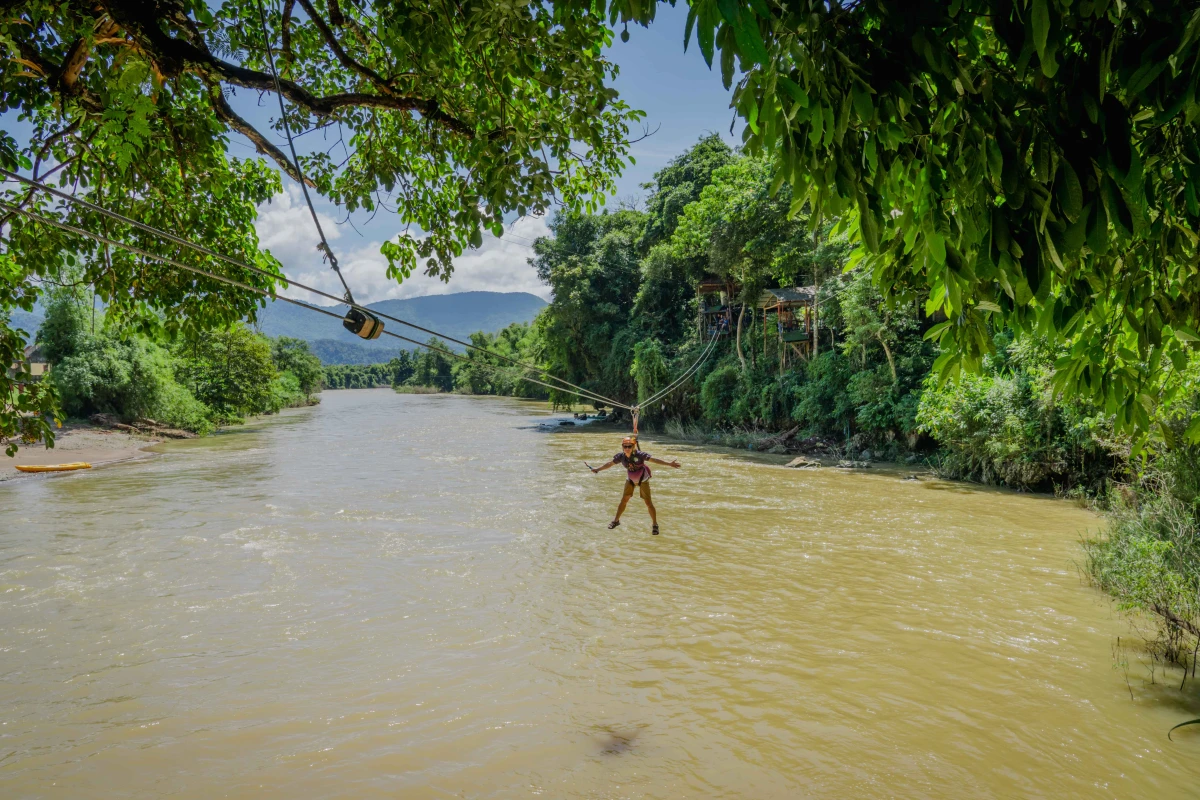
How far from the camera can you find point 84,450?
2450cm

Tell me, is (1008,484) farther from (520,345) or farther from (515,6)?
(520,345)

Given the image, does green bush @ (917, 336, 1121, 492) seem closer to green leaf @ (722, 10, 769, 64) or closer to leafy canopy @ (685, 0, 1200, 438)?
leafy canopy @ (685, 0, 1200, 438)

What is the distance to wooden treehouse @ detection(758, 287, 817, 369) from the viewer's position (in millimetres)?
25719

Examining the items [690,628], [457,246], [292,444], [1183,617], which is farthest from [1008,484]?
[292,444]

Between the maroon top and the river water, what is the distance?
1494 mm

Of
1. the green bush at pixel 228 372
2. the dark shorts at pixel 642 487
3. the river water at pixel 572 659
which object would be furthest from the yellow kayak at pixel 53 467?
the dark shorts at pixel 642 487

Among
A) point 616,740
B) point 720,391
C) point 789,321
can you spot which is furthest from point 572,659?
point 789,321

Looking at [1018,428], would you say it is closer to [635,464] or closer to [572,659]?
[635,464]

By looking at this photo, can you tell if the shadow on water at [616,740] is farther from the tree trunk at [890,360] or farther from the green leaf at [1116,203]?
the tree trunk at [890,360]

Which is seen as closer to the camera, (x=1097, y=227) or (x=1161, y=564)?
(x=1097, y=227)

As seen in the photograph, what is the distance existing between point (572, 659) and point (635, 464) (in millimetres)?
3359

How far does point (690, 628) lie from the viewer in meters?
7.66

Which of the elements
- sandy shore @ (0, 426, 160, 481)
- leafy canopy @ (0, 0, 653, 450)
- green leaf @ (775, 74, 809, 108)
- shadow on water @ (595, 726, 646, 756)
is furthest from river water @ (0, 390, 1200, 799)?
sandy shore @ (0, 426, 160, 481)

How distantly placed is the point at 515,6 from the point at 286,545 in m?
11.1
